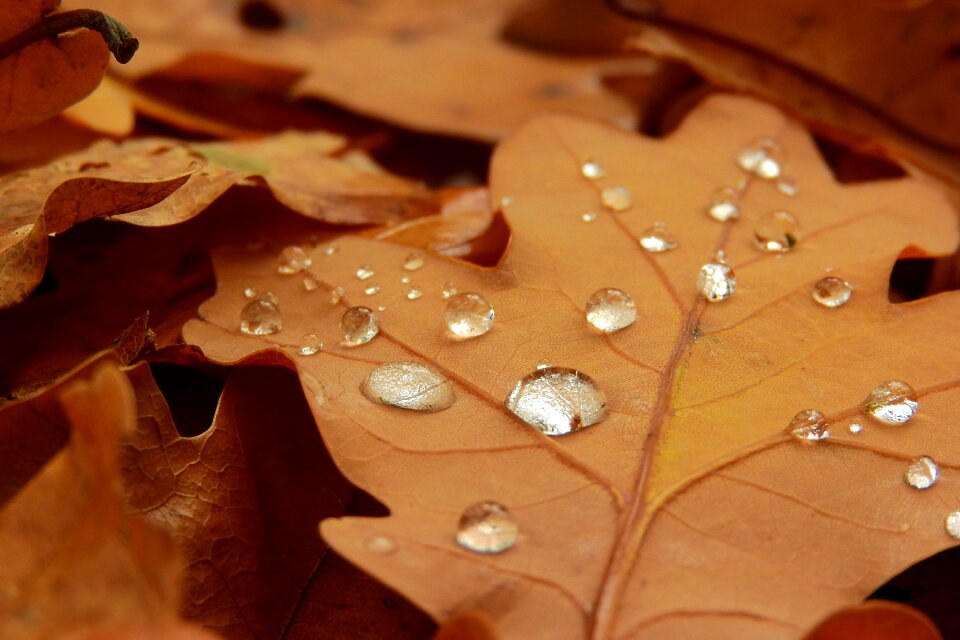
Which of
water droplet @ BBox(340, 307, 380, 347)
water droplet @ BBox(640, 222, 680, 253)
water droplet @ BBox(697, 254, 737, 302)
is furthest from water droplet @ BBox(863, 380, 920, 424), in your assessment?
water droplet @ BBox(340, 307, 380, 347)

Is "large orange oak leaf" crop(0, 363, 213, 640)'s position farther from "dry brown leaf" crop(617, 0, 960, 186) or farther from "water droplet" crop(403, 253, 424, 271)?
"dry brown leaf" crop(617, 0, 960, 186)

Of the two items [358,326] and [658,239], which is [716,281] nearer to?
[658,239]

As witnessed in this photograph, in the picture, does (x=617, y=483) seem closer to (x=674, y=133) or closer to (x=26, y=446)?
(x=26, y=446)

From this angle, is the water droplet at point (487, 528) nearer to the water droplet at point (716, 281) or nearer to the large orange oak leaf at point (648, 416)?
the large orange oak leaf at point (648, 416)

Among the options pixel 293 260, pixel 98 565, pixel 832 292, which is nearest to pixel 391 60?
pixel 293 260

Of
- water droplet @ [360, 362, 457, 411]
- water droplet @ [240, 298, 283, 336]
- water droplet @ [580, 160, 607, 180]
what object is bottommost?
water droplet @ [240, 298, 283, 336]

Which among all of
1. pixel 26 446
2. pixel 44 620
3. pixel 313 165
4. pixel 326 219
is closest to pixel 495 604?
pixel 44 620
